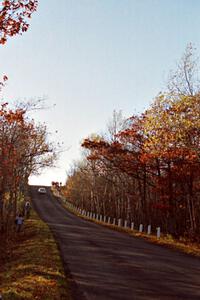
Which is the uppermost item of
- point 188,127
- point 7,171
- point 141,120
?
point 141,120

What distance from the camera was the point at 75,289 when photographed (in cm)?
975

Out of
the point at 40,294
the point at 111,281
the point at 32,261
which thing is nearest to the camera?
the point at 40,294

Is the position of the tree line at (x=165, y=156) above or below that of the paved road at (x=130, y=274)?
above

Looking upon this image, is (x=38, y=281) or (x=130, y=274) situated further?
(x=130, y=274)

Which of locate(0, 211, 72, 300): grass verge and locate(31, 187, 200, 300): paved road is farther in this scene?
locate(31, 187, 200, 300): paved road

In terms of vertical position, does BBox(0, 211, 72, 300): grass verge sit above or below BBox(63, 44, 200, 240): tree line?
below

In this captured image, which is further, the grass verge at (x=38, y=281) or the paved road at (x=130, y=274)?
the paved road at (x=130, y=274)

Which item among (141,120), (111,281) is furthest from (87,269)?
(141,120)

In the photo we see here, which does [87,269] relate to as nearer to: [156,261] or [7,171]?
[156,261]

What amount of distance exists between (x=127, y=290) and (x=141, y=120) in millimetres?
25082

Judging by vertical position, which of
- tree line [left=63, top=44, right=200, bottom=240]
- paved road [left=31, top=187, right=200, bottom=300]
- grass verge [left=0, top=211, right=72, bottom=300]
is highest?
tree line [left=63, top=44, right=200, bottom=240]

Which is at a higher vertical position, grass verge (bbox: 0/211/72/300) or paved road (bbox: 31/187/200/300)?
paved road (bbox: 31/187/200/300)

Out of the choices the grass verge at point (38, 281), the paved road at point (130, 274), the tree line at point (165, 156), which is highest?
the tree line at point (165, 156)

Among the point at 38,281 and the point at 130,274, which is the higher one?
the point at 130,274
